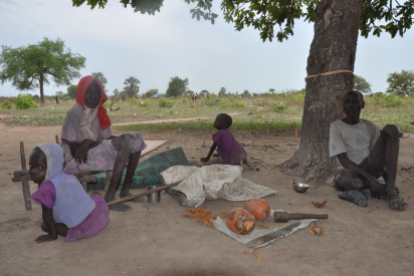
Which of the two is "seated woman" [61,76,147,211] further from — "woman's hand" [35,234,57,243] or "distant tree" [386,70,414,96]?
"distant tree" [386,70,414,96]

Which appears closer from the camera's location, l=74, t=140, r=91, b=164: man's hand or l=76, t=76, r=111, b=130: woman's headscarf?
l=74, t=140, r=91, b=164: man's hand

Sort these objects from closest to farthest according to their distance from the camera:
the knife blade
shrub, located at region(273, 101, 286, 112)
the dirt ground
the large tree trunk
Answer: the dirt ground → the knife blade → the large tree trunk → shrub, located at region(273, 101, 286, 112)

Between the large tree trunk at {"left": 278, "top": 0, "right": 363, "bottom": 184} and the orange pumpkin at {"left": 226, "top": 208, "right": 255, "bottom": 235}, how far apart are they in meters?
2.13

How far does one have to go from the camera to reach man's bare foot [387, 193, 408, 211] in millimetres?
3303

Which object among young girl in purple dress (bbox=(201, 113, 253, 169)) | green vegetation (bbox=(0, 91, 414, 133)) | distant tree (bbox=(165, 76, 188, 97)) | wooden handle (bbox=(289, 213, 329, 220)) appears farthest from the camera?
distant tree (bbox=(165, 76, 188, 97))

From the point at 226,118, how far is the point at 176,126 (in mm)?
5646

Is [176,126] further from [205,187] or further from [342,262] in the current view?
[342,262]

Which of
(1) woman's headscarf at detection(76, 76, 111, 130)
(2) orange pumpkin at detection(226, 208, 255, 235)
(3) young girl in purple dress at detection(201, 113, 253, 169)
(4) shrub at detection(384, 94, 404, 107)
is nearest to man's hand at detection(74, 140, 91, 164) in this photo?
(1) woman's headscarf at detection(76, 76, 111, 130)

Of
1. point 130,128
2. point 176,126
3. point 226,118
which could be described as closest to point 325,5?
point 226,118

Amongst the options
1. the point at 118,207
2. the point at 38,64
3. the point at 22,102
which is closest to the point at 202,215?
the point at 118,207

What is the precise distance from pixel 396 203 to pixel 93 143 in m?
3.52

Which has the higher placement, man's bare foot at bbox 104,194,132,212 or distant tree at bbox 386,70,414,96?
distant tree at bbox 386,70,414,96

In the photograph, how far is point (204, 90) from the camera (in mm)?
22891

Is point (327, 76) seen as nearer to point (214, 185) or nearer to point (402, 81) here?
point (214, 185)
